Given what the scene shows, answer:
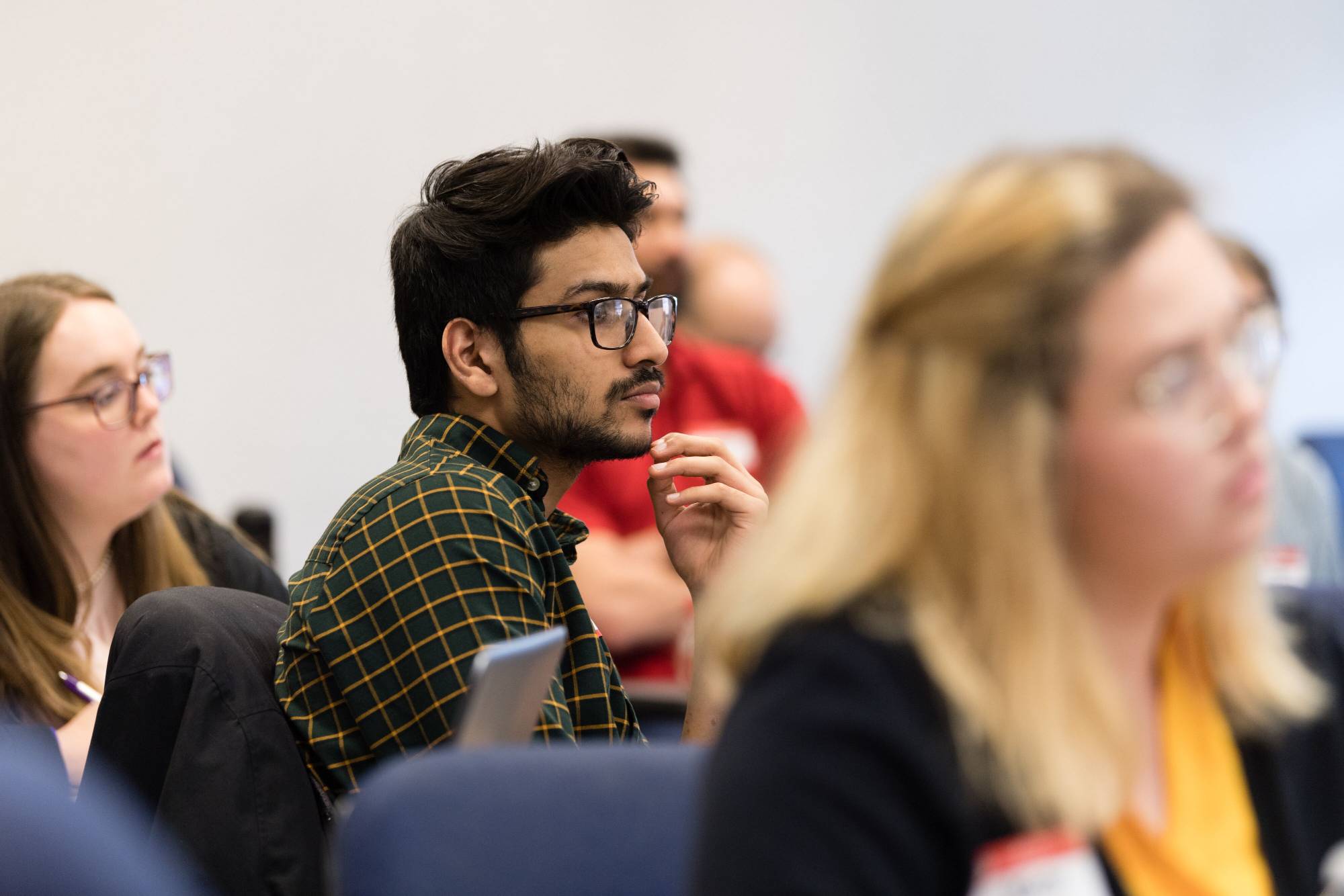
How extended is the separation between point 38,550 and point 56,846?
1.38 meters

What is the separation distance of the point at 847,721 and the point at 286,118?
148 inches

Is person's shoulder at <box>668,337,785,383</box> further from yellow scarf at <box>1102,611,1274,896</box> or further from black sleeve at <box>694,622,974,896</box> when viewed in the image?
black sleeve at <box>694,622,974,896</box>

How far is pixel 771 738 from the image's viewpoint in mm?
864

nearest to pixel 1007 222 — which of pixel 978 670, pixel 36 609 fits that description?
pixel 978 670

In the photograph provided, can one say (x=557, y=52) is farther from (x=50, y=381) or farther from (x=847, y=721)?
(x=847, y=721)

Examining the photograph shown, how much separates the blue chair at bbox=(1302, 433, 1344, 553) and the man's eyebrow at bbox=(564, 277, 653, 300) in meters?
2.59

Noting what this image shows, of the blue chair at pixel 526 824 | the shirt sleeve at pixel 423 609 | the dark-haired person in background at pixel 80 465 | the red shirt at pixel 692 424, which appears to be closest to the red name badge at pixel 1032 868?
the blue chair at pixel 526 824

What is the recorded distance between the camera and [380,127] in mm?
4336

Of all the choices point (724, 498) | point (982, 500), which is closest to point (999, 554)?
point (982, 500)

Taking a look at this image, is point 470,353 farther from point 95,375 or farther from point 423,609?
point 95,375

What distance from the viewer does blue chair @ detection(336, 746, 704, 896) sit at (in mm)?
1067

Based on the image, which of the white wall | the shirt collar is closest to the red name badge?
the shirt collar

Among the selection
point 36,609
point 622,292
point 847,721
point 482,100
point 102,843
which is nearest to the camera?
point 847,721

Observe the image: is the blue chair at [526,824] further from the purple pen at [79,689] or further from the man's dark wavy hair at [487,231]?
the purple pen at [79,689]
